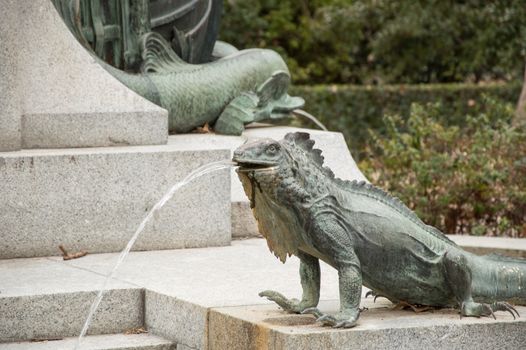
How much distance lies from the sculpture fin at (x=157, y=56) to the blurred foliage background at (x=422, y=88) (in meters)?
2.70

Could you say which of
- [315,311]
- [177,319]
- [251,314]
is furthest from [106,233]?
[315,311]

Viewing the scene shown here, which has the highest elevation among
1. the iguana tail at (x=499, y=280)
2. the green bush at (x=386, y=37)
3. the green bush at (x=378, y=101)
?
the green bush at (x=386, y=37)

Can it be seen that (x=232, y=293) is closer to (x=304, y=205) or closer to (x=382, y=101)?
(x=304, y=205)

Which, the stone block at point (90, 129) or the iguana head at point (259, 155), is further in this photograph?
the stone block at point (90, 129)

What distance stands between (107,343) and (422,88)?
52.2 ft

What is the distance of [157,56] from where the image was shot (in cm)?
1011

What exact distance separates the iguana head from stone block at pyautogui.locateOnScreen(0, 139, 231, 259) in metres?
2.91

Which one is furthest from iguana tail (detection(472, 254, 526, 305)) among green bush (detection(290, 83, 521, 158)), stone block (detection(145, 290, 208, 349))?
green bush (detection(290, 83, 521, 158))

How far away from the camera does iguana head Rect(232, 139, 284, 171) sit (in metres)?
5.39

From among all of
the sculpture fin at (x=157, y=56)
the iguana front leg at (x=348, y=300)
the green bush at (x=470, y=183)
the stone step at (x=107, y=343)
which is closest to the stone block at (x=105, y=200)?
the stone step at (x=107, y=343)

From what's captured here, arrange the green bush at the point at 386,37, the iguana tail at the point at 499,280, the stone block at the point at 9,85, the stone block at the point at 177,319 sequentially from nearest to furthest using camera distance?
1. the iguana tail at the point at 499,280
2. the stone block at the point at 177,319
3. the stone block at the point at 9,85
4. the green bush at the point at 386,37

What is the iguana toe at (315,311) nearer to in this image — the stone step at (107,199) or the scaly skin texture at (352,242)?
the scaly skin texture at (352,242)

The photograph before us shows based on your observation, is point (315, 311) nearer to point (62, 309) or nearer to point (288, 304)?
point (288, 304)

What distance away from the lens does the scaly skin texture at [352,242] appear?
5473 millimetres
